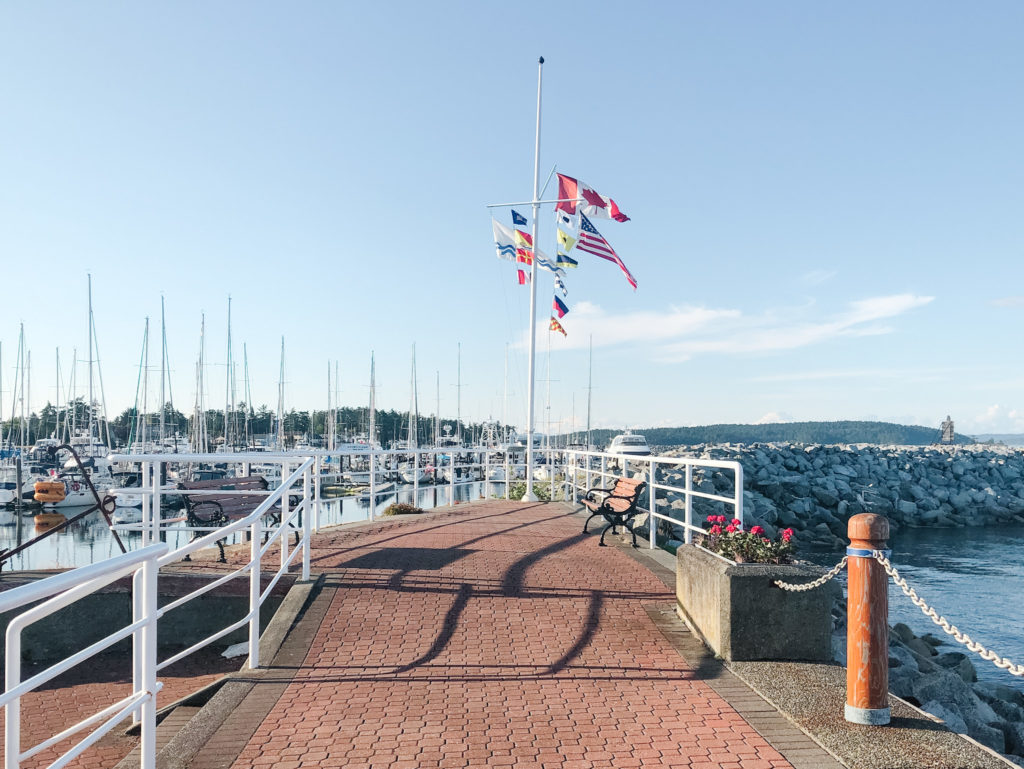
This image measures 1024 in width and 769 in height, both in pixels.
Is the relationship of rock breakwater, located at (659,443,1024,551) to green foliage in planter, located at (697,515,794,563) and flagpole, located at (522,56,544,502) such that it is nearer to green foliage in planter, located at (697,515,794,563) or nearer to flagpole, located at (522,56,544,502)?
flagpole, located at (522,56,544,502)

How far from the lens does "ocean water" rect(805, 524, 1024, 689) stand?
54.2 ft

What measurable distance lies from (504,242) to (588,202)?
230 cm

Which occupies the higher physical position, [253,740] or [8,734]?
[8,734]

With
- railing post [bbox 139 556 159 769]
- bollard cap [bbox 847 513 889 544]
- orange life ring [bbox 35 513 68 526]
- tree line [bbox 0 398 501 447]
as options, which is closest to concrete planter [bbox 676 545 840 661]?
bollard cap [bbox 847 513 889 544]

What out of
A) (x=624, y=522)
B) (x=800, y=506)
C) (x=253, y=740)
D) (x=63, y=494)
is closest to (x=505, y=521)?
(x=624, y=522)

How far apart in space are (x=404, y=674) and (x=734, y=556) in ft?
9.09

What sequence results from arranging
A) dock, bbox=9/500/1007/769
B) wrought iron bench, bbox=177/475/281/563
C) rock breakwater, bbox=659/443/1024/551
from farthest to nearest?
rock breakwater, bbox=659/443/1024/551, wrought iron bench, bbox=177/475/281/563, dock, bbox=9/500/1007/769

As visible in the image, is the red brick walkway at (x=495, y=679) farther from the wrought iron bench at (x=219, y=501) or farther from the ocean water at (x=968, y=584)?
the ocean water at (x=968, y=584)

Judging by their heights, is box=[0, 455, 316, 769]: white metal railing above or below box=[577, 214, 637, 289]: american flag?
below

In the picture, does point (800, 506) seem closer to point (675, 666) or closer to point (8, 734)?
point (675, 666)

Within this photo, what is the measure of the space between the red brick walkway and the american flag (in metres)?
9.40

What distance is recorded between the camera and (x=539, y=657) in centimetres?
617

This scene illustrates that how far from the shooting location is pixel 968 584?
23156 mm

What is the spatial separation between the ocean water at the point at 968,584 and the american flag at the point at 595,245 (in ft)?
31.1
